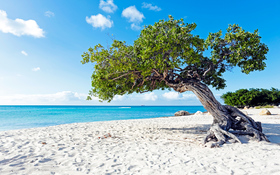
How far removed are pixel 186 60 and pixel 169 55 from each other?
2.76 feet

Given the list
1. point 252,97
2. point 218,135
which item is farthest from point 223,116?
point 252,97

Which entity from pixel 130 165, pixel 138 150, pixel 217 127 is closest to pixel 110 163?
pixel 130 165

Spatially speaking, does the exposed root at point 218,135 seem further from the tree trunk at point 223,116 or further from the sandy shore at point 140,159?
the sandy shore at point 140,159

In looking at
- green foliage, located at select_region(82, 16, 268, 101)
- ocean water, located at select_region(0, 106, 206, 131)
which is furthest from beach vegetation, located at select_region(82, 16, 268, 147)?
ocean water, located at select_region(0, 106, 206, 131)

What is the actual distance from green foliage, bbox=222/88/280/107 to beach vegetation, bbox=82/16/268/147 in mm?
40037

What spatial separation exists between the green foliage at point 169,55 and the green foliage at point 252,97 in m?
40.0

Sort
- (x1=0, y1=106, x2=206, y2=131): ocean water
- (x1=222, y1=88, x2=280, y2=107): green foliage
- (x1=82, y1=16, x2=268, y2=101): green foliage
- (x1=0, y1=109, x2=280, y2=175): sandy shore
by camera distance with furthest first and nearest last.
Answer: (x1=222, y1=88, x2=280, y2=107): green foliage, (x1=0, y1=106, x2=206, y2=131): ocean water, (x1=82, y1=16, x2=268, y2=101): green foliage, (x1=0, y1=109, x2=280, y2=175): sandy shore

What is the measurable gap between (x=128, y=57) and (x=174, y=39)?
2.35 meters

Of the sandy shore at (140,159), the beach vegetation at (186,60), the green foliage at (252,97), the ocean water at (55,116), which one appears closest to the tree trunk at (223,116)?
the beach vegetation at (186,60)

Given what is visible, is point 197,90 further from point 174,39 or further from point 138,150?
point 138,150

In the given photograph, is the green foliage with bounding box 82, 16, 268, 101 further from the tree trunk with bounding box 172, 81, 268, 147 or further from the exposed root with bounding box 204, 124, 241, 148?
the exposed root with bounding box 204, 124, 241, 148

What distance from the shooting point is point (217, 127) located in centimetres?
779

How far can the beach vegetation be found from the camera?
711cm

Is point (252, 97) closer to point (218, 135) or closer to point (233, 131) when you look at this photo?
point (233, 131)
